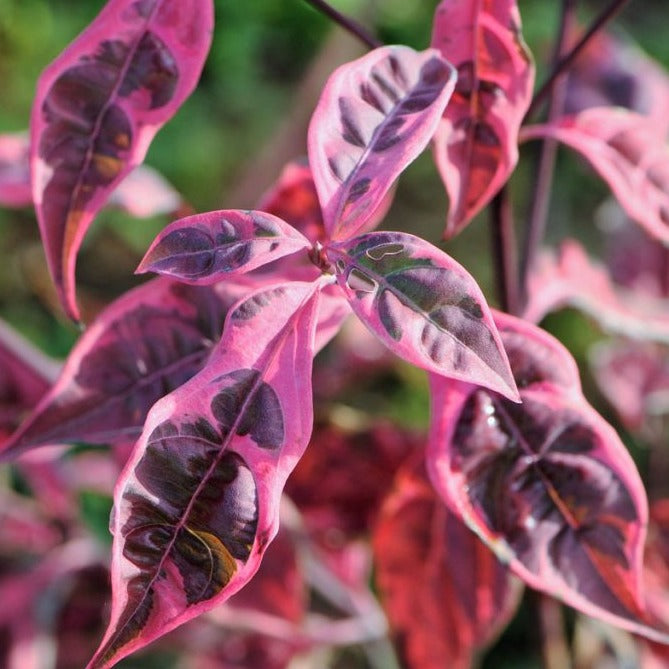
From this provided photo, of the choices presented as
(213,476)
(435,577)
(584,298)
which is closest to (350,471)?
(435,577)

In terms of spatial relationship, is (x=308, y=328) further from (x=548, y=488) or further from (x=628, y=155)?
(x=628, y=155)

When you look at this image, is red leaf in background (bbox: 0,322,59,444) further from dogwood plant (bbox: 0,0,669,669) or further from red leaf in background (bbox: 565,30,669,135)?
red leaf in background (bbox: 565,30,669,135)

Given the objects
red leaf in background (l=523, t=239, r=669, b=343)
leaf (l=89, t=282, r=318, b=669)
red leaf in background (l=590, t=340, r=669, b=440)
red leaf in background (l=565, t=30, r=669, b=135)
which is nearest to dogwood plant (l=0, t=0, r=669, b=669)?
leaf (l=89, t=282, r=318, b=669)

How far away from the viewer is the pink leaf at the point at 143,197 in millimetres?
779

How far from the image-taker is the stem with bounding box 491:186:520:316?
68cm

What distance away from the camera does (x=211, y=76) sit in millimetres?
1894

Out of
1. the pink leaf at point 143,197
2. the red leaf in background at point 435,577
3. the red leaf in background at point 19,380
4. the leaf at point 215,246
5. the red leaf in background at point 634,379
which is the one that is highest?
the leaf at point 215,246

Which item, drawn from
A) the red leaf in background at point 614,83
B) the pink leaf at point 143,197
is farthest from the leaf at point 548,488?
the red leaf in background at point 614,83

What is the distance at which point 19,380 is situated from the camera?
85 centimetres

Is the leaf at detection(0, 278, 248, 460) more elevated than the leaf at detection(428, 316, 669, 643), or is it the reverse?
the leaf at detection(428, 316, 669, 643)

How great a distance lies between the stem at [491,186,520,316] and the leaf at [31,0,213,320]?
25 cm

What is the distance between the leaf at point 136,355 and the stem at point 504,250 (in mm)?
213

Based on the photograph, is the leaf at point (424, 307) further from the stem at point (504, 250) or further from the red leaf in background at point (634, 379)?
the red leaf in background at point (634, 379)

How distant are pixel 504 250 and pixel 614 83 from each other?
487 mm
